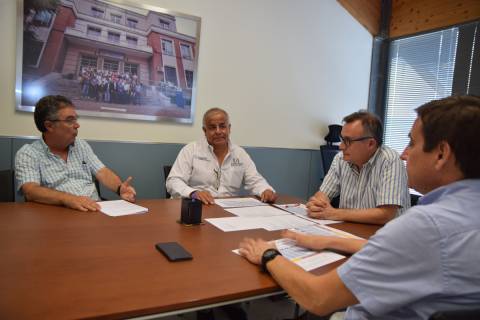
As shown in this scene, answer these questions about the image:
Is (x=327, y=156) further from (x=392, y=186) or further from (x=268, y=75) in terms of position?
(x=392, y=186)

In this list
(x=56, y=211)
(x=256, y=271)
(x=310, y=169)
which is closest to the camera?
(x=256, y=271)

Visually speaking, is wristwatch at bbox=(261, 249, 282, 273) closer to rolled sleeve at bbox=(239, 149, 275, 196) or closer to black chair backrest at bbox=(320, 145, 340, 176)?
rolled sleeve at bbox=(239, 149, 275, 196)

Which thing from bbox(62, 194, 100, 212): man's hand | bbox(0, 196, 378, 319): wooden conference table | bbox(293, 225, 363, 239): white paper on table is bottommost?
bbox(0, 196, 378, 319): wooden conference table

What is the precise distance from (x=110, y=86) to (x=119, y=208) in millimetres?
1579

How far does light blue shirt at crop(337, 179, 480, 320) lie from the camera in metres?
0.75

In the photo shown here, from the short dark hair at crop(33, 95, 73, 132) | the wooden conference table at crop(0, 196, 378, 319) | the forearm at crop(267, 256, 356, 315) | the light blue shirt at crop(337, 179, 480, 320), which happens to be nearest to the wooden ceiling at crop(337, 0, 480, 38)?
the wooden conference table at crop(0, 196, 378, 319)

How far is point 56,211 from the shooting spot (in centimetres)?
165

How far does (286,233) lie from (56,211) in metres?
1.07

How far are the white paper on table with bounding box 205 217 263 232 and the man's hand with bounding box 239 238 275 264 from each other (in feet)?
0.92

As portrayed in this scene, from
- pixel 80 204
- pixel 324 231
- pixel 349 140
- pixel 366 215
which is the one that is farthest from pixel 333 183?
pixel 80 204

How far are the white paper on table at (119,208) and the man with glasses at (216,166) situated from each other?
705 mm

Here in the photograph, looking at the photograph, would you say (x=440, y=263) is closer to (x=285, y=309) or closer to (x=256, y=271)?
(x=256, y=271)

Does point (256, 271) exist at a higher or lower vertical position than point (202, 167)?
lower

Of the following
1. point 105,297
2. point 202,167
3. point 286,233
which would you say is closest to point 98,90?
point 202,167
